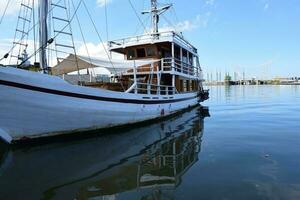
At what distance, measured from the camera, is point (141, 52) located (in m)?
21.9

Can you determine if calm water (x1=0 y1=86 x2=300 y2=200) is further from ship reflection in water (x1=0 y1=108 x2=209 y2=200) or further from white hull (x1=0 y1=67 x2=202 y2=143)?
white hull (x1=0 y1=67 x2=202 y2=143)

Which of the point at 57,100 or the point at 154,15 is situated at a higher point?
the point at 154,15

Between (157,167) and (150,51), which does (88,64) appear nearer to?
(150,51)

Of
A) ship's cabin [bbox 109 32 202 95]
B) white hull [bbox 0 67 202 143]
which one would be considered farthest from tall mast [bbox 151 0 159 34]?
white hull [bbox 0 67 202 143]

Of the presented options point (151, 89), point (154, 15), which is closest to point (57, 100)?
point (151, 89)

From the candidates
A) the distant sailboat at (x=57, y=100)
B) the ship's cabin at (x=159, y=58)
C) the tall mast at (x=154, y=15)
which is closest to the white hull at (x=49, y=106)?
the distant sailboat at (x=57, y=100)

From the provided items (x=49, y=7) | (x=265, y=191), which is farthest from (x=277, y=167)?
(x=49, y=7)

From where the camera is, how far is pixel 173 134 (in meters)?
13.8

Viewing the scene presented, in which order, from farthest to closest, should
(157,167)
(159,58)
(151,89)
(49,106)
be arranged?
(159,58), (151,89), (49,106), (157,167)

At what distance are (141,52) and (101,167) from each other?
14.1 meters

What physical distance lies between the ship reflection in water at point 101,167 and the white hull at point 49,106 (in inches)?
23.0

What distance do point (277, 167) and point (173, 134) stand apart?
6.05m

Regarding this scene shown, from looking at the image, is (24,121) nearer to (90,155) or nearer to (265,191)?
(90,155)

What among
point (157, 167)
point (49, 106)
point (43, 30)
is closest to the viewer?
point (157, 167)
